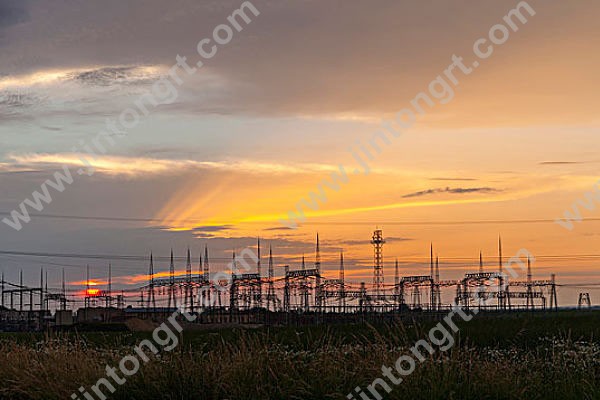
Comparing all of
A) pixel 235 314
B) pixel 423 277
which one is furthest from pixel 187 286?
pixel 423 277

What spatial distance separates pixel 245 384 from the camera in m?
15.8

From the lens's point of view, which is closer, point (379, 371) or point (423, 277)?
point (379, 371)

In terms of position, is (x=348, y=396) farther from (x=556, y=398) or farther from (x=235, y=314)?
(x=235, y=314)

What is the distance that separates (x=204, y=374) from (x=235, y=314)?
101 metres

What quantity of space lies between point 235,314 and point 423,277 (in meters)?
36.9

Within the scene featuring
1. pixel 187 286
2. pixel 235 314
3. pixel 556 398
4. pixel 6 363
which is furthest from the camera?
pixel 187 286

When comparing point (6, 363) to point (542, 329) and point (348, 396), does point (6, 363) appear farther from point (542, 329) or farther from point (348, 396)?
point (542, 329)

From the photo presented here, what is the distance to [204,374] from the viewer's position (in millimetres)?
16188

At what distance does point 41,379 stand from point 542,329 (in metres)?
34.1

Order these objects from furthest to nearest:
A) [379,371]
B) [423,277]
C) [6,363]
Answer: [423,277], [6,363], [379,371]

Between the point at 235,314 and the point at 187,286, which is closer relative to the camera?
the point at 235,314

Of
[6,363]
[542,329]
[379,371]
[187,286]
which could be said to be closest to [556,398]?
[379,371]

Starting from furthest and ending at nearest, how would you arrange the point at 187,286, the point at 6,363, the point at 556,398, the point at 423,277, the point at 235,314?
the point at 423,277
the point at 187,286
the point at 235,314
the point at 6,363
the point at 556,398

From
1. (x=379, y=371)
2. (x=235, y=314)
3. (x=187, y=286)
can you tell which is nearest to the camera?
(x=379, y=371)
